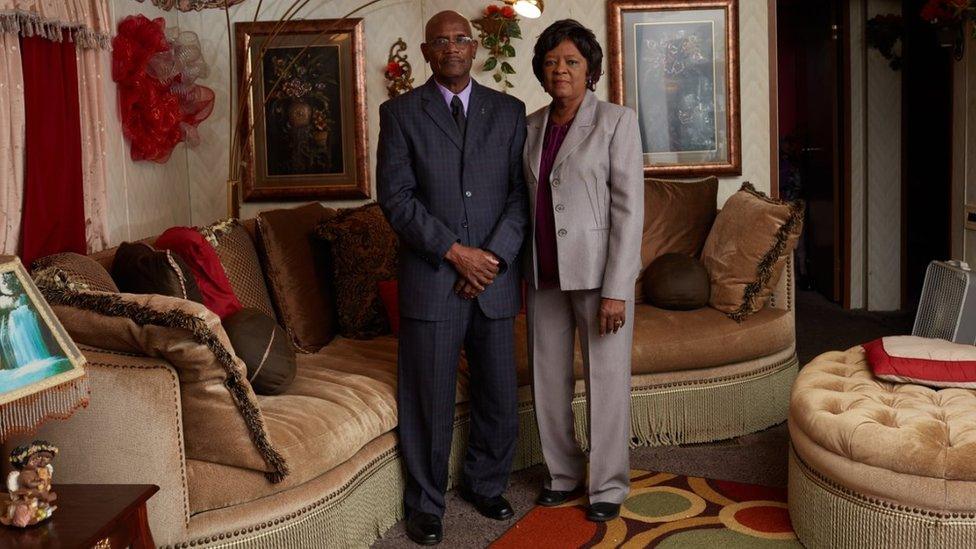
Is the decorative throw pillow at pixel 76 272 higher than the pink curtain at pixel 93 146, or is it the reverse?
the pink curtain at pixel 93 146

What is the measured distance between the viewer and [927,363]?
9.54 feet

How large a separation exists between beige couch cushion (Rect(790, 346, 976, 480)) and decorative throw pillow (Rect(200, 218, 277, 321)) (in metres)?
1.86

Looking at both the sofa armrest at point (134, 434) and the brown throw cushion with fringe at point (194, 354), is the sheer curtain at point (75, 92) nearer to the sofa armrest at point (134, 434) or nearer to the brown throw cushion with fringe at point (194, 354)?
the brown throw cushion with fringe at point (194, 354)

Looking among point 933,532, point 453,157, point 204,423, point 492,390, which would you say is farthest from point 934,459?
point 204,423

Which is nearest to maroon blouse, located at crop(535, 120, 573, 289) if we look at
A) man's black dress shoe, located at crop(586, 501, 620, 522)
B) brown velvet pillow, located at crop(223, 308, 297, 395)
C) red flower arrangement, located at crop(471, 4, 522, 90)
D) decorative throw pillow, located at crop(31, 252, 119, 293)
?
man's black dress shoe, located at crop(586, 501, 620, 522)

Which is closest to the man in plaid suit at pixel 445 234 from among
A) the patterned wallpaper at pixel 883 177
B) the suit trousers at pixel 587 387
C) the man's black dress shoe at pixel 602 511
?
the suit trousers at pixel 587 387

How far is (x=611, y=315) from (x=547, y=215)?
0.35 metres

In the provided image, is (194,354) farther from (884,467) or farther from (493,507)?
(884,467)

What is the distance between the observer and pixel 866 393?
2.85 meters

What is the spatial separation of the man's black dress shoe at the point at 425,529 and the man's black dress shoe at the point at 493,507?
0.18 metres

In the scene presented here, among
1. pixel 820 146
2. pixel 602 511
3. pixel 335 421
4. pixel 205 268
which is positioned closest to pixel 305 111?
pixel 205 268

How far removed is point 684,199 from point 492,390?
169 centimetres

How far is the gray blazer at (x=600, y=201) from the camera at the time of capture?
9.23 feet

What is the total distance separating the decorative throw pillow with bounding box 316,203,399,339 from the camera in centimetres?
381
